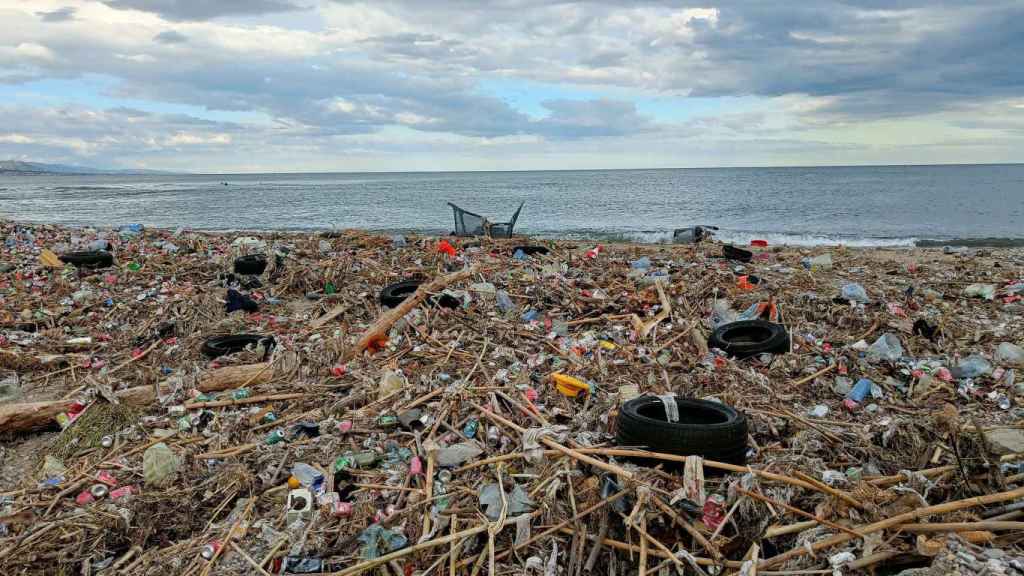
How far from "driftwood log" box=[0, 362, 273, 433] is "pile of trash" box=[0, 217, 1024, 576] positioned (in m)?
0.02

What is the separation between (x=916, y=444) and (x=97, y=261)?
1128cm

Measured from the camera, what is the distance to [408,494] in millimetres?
3889

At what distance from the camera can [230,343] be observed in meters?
6.62

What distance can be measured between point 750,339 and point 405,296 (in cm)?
405

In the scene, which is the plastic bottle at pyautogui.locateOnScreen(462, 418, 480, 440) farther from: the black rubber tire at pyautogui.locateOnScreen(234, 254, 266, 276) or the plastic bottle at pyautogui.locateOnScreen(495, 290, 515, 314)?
the black rubber tire at pyautogui.locateOnScreen(234, 254, 266, 276)

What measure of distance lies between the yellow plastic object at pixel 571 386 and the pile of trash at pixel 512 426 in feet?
0.19

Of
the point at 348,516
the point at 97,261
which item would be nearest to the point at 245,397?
the point at 348,516

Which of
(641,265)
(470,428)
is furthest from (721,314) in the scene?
(470,428)

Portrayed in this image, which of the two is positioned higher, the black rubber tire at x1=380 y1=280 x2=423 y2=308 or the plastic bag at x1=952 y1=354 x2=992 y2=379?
the black rubber tire at x1=380 y1=280 x2=423 y2=308

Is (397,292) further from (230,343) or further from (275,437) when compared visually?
(275,437)

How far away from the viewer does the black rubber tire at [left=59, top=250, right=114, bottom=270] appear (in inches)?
405

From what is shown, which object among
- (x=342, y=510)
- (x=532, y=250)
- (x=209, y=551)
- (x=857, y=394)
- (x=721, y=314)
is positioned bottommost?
(x=209, y=551)

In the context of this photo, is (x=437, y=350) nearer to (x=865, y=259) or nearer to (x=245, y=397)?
(x=245, y=397)

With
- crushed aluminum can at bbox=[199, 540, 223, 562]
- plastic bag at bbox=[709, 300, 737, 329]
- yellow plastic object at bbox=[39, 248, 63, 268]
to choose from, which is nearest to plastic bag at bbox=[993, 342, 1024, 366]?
plastic bag at bbox=[709, 300, 737, 329]
